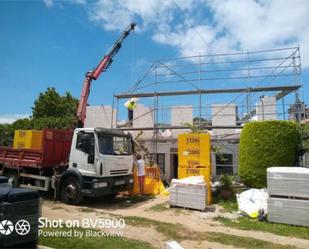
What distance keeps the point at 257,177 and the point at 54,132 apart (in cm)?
739

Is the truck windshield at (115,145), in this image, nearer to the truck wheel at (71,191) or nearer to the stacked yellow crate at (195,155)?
the truck wheel at (71,191)

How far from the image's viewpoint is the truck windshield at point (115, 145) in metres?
10.5

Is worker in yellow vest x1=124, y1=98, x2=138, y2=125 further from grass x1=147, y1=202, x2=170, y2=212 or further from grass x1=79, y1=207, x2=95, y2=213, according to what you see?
grass x1=79, y1=207, x2=95, y2=213

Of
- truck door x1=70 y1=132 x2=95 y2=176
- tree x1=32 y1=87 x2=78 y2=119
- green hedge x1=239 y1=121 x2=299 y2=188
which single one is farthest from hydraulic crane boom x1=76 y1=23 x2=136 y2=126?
tree x1=32 y1=87 x2=78 y2=119

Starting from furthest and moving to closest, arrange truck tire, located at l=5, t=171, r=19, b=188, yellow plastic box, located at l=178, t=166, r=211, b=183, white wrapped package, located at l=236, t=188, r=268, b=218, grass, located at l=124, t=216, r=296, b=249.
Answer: truck tire, located at l=5, t=171, r=19, b=188 < yellow plastic box, located at l=178, t=166, r=211, b=183 < white wrapped package, located at l=236, t=188, r=268, b=218 < grass, located at l=124, t=216, r=296, b=249

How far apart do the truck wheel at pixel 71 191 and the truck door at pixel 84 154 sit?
0.49 m

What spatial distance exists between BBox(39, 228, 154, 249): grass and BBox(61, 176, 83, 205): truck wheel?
12.7 feet

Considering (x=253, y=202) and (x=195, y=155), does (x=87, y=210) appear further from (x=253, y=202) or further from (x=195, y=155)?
(x=253, y=202)

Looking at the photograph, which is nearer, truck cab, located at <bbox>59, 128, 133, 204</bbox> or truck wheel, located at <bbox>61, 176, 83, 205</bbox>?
truck cab, located at <bbox>59, 128, 133, 204</bbox>

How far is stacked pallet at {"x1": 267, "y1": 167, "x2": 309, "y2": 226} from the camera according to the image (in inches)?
330

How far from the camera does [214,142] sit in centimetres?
1541

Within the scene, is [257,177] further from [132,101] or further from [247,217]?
[132,101]

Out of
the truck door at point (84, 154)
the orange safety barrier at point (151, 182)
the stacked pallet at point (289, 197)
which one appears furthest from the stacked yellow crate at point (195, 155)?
the truck door at point (84, 154)

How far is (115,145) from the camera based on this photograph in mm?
11133
